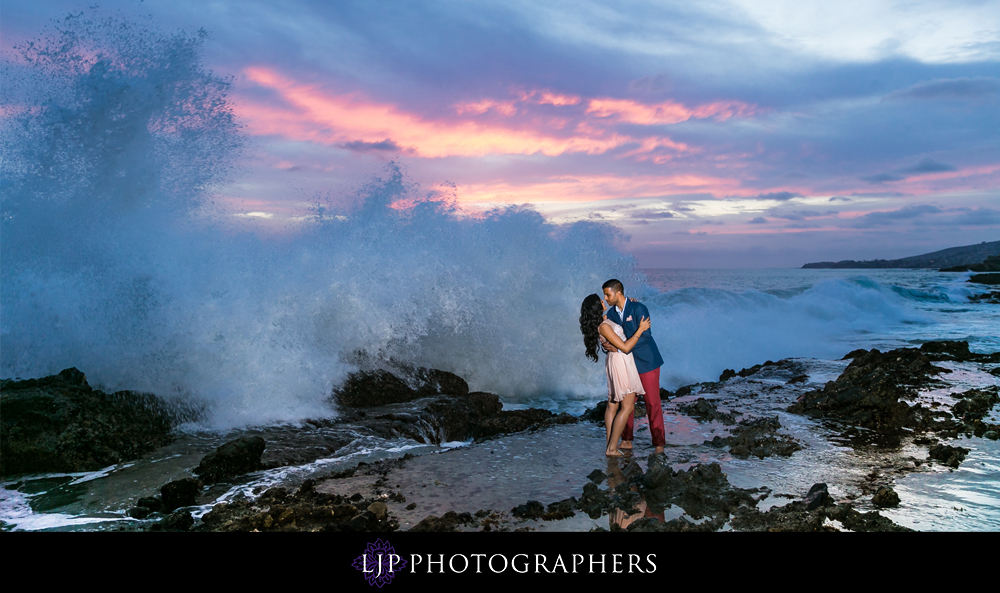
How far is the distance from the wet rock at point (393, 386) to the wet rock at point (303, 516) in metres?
4.08

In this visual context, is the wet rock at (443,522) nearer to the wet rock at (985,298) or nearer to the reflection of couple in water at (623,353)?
the reflection of couple in water at (623,353)

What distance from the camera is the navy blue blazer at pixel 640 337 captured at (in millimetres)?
5738

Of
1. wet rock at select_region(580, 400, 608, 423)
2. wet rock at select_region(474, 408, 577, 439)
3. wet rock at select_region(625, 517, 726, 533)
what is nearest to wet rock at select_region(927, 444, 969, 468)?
wet rock at select_region(625, 517, 726, 533)

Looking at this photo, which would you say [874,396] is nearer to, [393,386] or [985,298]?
[393,386]

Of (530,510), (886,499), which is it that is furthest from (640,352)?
(886,499)

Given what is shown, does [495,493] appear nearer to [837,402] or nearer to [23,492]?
[23,492]

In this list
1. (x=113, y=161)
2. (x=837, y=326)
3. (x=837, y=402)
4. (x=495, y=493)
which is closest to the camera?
(x=495, y=493)

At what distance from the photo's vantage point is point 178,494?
476cm

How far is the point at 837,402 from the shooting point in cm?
816

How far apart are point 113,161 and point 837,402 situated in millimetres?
12490

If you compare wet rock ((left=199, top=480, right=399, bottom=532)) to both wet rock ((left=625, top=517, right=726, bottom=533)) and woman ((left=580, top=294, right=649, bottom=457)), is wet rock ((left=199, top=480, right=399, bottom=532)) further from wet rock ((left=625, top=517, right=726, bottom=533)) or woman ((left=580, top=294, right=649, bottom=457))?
woman ((left=580, top=294, right=649, bottom=457))

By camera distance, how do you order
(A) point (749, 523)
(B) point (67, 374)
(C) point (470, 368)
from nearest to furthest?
(A) point (749, 523) → (B) point (67, 374) → (C) point (470, 368)

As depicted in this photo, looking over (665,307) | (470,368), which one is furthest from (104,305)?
(665,307)

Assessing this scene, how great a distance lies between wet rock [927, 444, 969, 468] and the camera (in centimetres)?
548
